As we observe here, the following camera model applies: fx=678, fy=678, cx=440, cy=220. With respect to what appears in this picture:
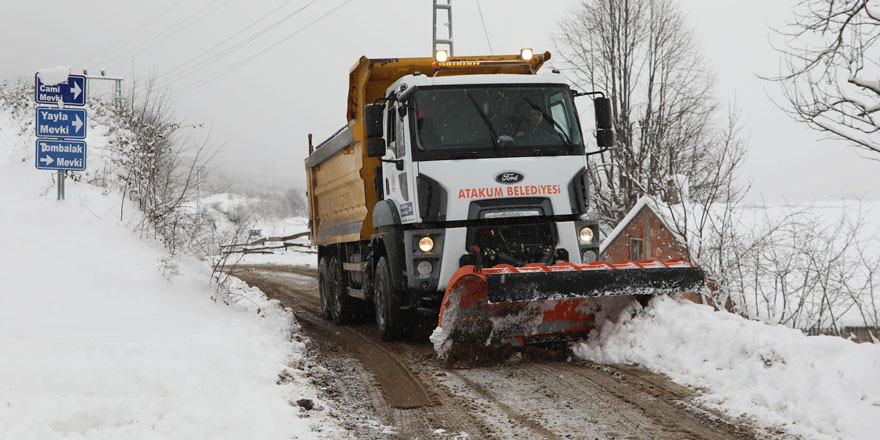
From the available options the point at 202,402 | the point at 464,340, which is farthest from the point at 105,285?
the point at 464,340

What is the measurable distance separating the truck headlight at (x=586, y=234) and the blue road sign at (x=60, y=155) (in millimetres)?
6119

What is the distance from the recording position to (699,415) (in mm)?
4418

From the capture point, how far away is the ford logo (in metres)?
6.84

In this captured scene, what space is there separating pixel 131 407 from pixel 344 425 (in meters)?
1.30

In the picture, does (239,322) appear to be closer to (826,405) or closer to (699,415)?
(699,415)

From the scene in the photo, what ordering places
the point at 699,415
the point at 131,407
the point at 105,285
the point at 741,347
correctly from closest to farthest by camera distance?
the point at 131,407 < the point at 699,415 < the point at 741,347 < the point at 105,285

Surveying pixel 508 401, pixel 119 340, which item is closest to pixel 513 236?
pixel 508 401

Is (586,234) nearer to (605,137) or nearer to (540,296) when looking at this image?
(605,137)

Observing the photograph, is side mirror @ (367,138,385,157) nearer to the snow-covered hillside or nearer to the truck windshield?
the truck windshield

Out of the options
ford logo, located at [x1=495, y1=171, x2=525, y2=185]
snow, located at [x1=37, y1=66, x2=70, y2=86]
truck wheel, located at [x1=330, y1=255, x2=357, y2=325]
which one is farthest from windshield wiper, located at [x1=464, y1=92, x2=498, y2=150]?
snow, located at [x1=37, y1=66, x2=70, y2=86]

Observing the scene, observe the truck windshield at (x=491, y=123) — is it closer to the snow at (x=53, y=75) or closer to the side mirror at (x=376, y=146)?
the side mirror at (x=376, y=146)

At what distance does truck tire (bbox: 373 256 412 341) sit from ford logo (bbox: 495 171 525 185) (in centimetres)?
168

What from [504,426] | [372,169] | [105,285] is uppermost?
[372,169]

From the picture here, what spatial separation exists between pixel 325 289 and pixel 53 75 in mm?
5097
